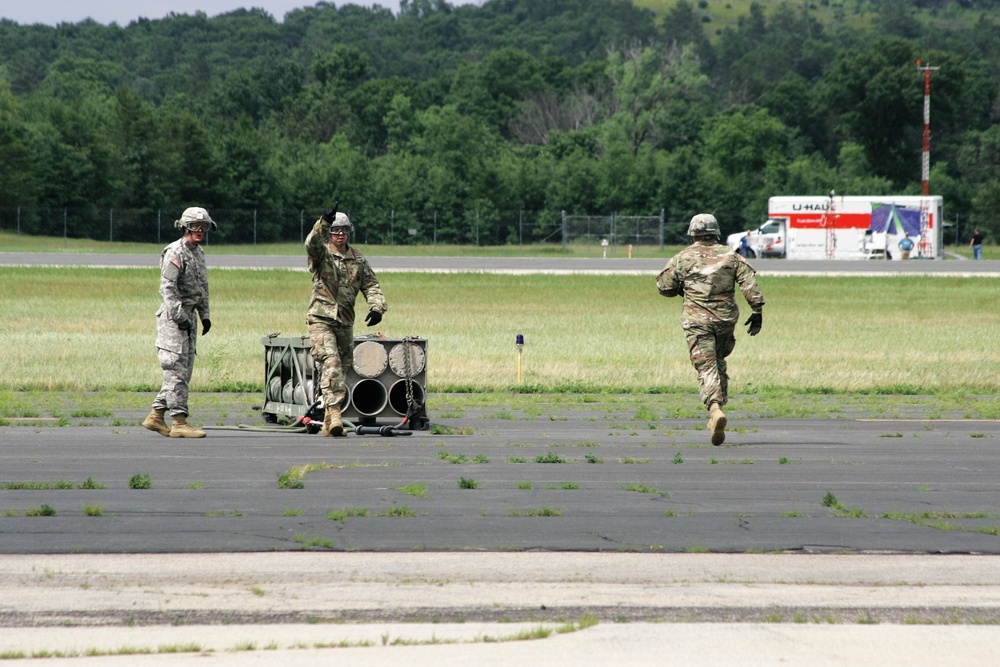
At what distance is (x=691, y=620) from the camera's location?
641 centimetres

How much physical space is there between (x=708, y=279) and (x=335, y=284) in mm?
3483

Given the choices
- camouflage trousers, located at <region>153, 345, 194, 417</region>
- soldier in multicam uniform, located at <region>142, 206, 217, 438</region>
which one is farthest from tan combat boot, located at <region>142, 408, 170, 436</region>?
camouflage trousers, located at <region>153, 345, 194, 417</region>

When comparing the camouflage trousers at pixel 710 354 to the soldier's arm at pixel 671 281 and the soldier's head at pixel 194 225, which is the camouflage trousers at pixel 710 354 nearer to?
the soldier's arm at pixel 671 281

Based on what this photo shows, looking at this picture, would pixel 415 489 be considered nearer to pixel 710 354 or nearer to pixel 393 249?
pixel 710 354

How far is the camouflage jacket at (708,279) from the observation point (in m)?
13.3

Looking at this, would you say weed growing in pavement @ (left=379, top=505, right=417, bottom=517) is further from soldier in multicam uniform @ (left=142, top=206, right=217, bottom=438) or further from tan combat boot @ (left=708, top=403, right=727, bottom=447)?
soldier in multicam uniform @ (left=142, top=206, right=217, bottom=438)

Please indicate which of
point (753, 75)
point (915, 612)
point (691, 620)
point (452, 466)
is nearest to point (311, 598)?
point (691, 620)

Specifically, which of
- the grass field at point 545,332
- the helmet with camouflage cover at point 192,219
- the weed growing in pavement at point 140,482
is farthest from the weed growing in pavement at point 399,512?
the grass field at point 545,332

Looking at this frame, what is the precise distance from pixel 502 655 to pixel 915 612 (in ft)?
6.88

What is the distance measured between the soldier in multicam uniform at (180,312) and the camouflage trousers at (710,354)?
15.0ft

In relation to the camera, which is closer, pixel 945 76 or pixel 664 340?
pixel 664 340

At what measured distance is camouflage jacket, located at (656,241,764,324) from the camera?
1330 centimetres

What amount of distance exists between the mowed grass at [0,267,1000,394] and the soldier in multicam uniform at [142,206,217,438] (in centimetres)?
678

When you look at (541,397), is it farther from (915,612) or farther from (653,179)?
(653,179)
